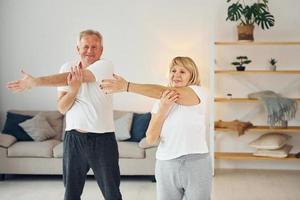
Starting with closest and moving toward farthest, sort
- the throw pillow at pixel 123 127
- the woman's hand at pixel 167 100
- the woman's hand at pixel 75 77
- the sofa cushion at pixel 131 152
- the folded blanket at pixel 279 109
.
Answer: the woman's hand at pixel 167 100 → the woman's hand at pixel 75 77 → the sofa cushion at pixel 131 152 → the folded blanket at pixel 279 109 → the throw pillow at pixel 123 127

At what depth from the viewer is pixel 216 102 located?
5.54 m

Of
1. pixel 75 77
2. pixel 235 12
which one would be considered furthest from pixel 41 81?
pixel 235 12

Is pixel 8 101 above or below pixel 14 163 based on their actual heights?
above

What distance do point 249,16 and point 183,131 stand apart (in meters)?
3.29

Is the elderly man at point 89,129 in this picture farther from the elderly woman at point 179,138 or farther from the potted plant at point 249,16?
the potted plant at point 249,16

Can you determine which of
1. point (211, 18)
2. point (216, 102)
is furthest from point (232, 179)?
point (211, 18)

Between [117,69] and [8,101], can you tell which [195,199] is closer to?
[117,69]

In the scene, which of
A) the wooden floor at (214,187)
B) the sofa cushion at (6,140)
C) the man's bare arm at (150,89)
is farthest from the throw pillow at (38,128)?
the man's bare arm at (150,89)

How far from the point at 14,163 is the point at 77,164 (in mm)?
2431

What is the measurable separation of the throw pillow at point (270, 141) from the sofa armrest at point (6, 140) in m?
2.79

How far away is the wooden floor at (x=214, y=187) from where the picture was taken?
173 inches

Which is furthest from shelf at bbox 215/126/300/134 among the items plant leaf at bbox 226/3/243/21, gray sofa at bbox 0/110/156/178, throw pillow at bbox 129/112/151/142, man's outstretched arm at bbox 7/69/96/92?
man's outstretched arm at bbox 7/69/96/92

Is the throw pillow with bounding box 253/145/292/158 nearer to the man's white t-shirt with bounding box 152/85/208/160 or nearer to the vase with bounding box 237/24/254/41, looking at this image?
the vase with bounding box 237/24/254/41

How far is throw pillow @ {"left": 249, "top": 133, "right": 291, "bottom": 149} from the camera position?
519 centimetres
